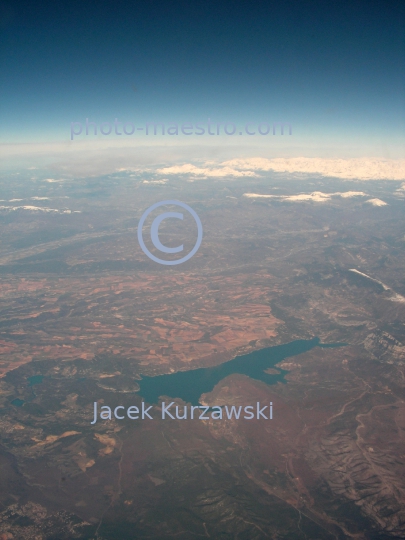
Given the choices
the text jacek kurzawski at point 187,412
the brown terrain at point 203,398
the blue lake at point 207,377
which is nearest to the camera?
the brown terrain at point 203,398

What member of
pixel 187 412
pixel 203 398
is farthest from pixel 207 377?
pixel 187 412

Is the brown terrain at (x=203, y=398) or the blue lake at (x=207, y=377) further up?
the brown terrain at (x=203, y=398)

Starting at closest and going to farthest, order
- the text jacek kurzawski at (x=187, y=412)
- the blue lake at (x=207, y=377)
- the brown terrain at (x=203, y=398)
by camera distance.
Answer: the brown terrain at (x=203, y=398)
the text jacek kurzawski at (x=187, y=412)
the blue lake at (x=207, y=377)

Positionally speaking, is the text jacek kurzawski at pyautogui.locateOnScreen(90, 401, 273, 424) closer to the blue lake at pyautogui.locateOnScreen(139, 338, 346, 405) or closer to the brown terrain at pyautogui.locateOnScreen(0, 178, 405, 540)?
the brown terrain at pyautogui.locateOnScreen(0, 178, 405, 540)

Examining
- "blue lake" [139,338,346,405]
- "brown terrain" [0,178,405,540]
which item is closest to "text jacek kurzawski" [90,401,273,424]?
"brown terrain" [0,178,405,540]

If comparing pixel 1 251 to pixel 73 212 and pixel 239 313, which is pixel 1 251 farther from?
pixel 239 313

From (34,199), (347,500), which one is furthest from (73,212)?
(347,500)

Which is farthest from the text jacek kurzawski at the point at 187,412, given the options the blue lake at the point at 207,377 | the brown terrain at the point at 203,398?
the blue lake at the point at 207,377

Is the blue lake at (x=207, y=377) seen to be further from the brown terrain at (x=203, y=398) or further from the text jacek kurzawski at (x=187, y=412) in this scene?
the text jacek kurzawski at (x=187, y=412)
